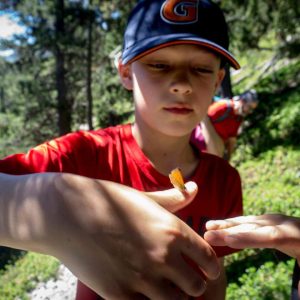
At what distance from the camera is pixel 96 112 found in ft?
45.0

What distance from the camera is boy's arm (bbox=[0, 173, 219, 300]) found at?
50cm

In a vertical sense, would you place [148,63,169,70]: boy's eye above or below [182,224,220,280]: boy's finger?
above

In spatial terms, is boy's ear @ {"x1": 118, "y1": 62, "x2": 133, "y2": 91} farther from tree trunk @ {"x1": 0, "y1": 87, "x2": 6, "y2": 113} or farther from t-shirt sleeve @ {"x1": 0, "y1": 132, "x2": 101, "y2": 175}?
tree trunk @ {"x1": 0, "y1": 87, "x2": 6, "y2": 113}

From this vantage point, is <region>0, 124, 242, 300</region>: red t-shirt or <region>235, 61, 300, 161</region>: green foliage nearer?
<region>0, 124, 242, 300</region>: red t-shirt

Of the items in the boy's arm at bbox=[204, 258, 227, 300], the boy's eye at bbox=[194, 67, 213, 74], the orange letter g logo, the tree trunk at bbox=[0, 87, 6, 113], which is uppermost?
the orange letter g logo

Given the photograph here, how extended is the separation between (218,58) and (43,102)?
37.2ft

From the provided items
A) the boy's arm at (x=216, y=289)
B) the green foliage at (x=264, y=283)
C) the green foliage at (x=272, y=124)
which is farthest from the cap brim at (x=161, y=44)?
the green foliage at (x=272, y=124)

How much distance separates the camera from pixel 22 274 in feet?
11.4

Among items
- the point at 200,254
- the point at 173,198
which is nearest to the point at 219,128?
the point at 173,198

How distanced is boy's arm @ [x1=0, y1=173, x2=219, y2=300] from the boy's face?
2.45 ft

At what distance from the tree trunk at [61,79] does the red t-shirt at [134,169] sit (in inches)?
394

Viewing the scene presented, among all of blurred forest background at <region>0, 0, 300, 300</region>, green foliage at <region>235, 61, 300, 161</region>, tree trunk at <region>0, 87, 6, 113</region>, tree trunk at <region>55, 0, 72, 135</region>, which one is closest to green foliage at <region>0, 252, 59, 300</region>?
blurred forest background at <region>0, 0, 300, 300</region>

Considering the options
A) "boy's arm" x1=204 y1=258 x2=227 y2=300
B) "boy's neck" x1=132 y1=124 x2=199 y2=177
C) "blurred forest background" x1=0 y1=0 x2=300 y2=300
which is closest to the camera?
"boy's arm" x1=204 y1=258 x2=227 y2=300

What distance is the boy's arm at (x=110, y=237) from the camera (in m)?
0.50
